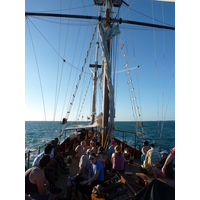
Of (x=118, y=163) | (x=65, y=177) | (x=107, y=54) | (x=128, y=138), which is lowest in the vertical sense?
(x=128, y=138)

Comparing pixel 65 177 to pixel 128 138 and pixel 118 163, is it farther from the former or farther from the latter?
Result: pixel 128 138

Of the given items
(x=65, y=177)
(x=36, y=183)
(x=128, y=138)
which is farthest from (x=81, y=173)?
(x=128, y=138)

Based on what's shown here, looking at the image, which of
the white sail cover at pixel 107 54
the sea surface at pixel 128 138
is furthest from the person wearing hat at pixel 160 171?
the white sail cover at pixel 107 54

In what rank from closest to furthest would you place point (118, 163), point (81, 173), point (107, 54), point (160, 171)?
point (81, 173) < point (160, 171) < point (118, 163) < point (107, 54)

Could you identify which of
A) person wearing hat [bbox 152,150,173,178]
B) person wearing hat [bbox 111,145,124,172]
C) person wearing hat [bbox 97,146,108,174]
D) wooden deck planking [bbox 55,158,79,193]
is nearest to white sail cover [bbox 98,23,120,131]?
person wearing hat [bbox 97,146,108,174]

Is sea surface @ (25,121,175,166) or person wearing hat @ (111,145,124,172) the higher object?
person wearing hat @ (111,145,124,172)

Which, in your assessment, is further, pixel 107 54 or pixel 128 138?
pixel 128 138

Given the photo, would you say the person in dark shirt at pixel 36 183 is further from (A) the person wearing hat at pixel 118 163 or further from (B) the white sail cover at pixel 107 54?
(B) the white sail cover at pixel 107 54

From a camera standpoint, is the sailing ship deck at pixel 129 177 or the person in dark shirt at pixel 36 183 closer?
the person in dark shirt at pixel 36 183

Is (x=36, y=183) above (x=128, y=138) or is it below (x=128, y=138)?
above

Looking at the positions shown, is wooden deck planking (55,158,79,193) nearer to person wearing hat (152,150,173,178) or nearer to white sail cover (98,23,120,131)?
white sail cover (98,23,120,131)

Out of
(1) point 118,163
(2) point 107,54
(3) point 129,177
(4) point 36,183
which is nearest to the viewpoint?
(4) point 36,183
